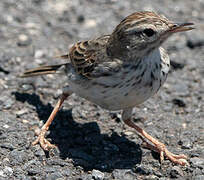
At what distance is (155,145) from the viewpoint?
686cm

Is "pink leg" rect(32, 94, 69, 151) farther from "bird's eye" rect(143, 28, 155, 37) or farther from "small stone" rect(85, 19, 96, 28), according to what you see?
"small stone" rect(85, 19, 96, 28)

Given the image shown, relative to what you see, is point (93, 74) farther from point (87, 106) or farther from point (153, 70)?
point (87, 106)

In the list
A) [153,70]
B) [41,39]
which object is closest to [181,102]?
[153,70]

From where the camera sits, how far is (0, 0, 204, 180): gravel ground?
6.48 metres

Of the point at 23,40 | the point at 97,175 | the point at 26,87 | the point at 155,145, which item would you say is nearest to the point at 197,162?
the point at 155,145

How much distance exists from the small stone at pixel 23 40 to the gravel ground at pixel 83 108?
0.8 inches

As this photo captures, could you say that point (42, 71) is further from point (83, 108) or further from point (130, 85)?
point (130, 85)

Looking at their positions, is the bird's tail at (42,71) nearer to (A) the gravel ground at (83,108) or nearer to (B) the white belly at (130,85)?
(A) the gravel ground at (83,108)

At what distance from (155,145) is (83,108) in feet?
5.38

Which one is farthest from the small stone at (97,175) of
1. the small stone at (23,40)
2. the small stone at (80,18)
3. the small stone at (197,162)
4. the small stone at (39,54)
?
the small stone at (80,18)

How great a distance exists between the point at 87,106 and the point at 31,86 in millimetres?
1150

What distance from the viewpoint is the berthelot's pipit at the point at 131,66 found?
6.12 meters

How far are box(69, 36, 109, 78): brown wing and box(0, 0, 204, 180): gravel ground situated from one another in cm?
105

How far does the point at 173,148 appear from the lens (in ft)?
23.2
